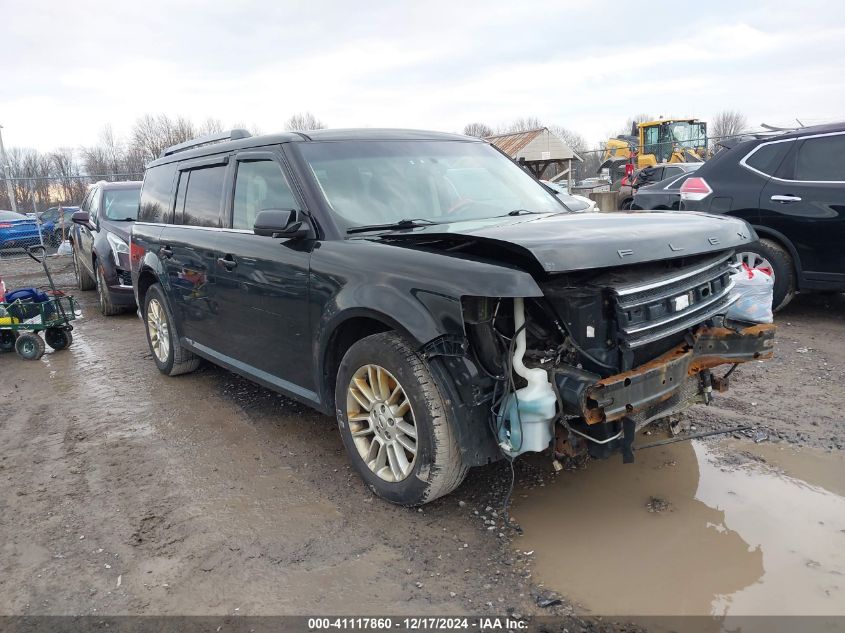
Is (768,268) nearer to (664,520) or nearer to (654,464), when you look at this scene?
(654,464)

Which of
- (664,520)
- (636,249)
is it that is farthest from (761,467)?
(636,249)

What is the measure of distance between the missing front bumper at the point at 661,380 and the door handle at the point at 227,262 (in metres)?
2.39

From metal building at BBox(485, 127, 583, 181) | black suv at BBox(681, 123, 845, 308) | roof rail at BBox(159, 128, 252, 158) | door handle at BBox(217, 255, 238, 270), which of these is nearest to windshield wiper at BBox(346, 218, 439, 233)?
door handle at BBox(217, 255, 238, 270)

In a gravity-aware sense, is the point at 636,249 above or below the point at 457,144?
below

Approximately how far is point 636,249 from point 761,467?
5.45ft

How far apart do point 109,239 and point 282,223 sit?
6289mm

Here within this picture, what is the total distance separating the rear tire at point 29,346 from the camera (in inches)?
268

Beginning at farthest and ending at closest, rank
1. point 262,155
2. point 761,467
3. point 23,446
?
1. point 23,446
2. point 262,155
3. point 761,467

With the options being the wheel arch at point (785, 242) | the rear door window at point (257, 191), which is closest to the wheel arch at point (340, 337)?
the rear door window at point (257, 191)

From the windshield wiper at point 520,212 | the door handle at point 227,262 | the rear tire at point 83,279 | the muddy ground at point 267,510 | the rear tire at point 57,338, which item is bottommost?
the muddy ground at point 267,510

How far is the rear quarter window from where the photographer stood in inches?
211

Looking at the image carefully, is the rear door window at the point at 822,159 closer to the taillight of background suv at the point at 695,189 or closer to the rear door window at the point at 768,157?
the rear door window at the point at 768,157

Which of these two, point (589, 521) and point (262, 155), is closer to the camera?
point (589, 521)

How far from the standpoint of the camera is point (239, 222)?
4.27 metres
